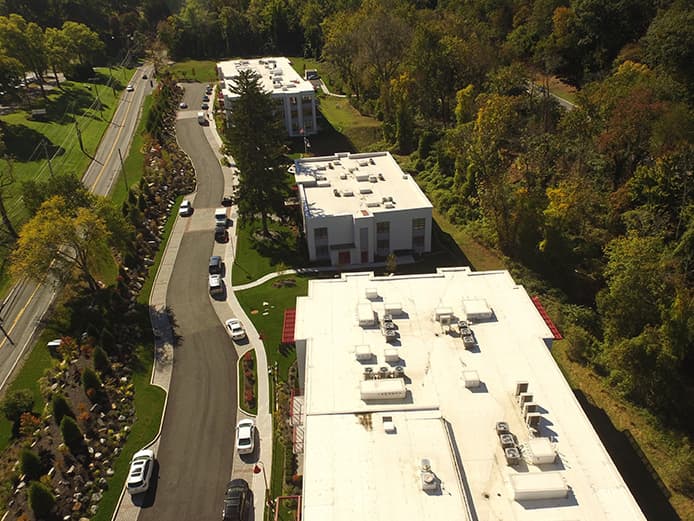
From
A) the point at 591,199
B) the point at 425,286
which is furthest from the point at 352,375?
the point at 591,199

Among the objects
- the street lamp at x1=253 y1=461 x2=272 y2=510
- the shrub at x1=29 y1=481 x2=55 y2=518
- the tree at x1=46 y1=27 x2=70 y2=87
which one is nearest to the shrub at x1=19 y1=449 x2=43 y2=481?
the shrub at x1=29 y1=481 x2=55 y2=518

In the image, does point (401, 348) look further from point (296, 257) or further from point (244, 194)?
point (244, 194)

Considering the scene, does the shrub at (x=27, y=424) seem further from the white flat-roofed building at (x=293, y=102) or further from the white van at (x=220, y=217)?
the white flat-roofed building at (x=293, y=102)

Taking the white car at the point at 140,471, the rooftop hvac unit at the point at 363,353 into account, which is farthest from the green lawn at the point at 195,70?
the rooftop hvac unit at the point at 363,353

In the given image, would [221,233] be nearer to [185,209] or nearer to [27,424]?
[185,209]

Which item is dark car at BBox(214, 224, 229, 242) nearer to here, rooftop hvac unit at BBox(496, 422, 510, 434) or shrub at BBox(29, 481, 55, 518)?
shrub at BBox(29, 481, 55, 518)
